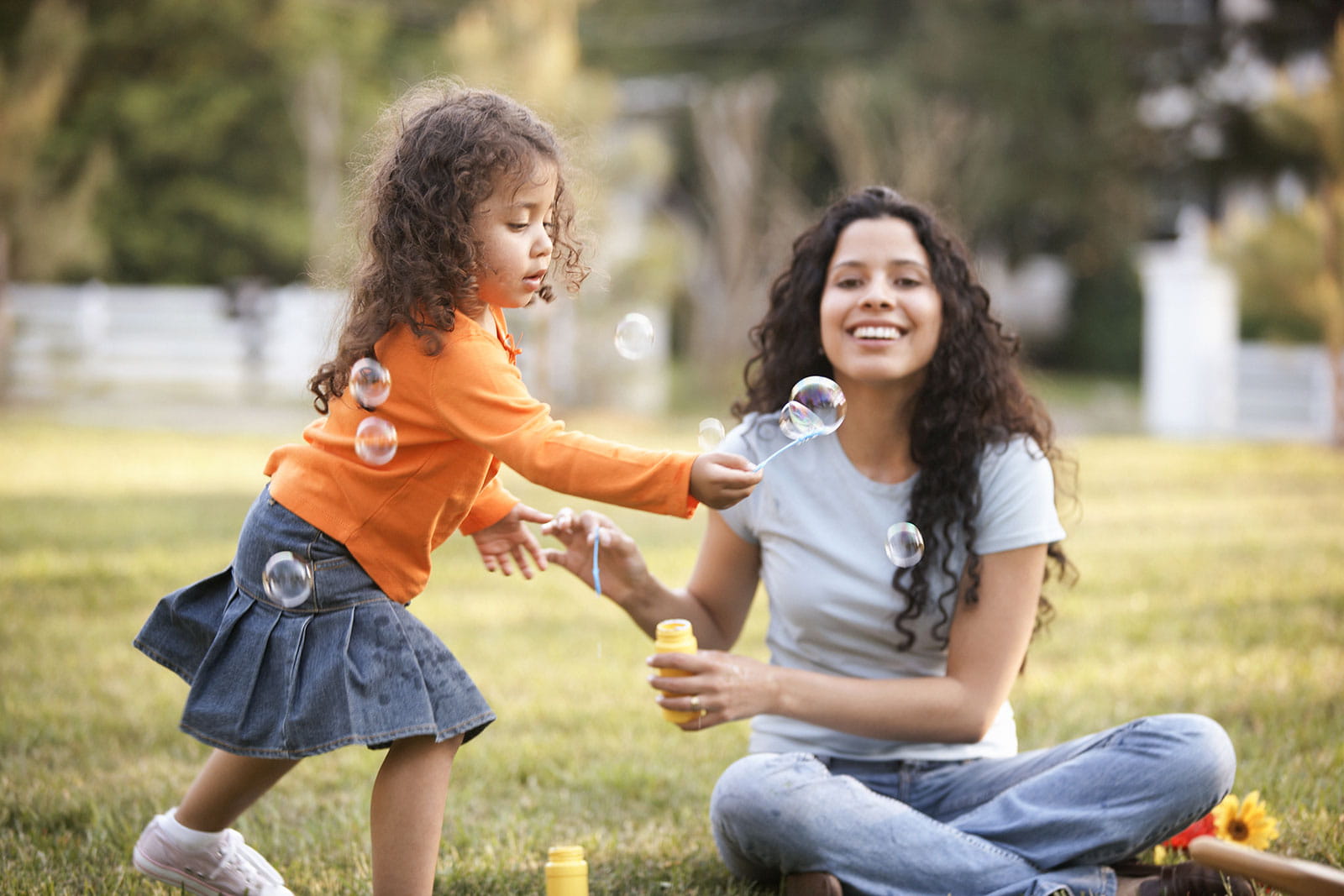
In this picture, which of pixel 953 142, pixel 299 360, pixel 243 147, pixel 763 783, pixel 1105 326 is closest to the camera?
pixel 763 783

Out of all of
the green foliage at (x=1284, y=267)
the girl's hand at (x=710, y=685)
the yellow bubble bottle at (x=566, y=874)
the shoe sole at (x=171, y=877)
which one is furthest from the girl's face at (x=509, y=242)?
the green foliage at (x=1284, y=267)

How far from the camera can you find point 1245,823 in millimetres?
2531

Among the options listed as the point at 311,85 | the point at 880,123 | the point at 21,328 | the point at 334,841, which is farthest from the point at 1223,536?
the point at 311,85

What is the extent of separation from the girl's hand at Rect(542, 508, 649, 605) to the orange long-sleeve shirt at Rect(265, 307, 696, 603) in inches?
9.0

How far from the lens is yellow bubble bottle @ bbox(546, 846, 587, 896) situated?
2.10 metres

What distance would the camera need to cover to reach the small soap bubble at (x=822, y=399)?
244 centimetres

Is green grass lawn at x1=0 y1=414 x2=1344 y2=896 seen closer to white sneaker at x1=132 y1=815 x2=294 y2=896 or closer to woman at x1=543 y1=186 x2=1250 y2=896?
white sneaker at x1=132 y1=815 x2=294 y2=896

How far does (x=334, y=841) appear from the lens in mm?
2814

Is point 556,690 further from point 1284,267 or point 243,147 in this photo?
point 243,147

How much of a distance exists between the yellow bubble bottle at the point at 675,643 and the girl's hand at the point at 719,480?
0.23 m

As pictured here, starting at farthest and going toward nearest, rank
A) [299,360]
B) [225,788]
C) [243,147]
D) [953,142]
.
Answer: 1. [243,147]
2. [953,142]
3. [299,360]
4. [225,788]

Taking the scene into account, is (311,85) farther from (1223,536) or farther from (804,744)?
(804,744)

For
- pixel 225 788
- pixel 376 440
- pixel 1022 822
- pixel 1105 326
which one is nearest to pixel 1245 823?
pixel 1022 822

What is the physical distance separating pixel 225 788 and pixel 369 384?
73 cm
